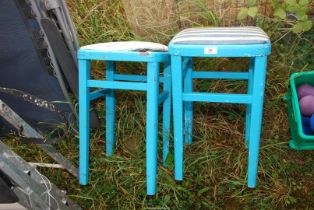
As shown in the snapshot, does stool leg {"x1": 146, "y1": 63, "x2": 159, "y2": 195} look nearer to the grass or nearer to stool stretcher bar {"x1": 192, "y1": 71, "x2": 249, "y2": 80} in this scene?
the grass

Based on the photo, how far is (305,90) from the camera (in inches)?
78.2

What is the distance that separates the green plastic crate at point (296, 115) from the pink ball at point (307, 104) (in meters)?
0.06

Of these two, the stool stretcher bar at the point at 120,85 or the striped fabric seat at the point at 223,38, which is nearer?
the striped fabric seat at the point at 223,38

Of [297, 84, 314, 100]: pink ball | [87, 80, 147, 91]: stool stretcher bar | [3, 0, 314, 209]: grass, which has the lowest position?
[3, 0, 314, 209]: grass

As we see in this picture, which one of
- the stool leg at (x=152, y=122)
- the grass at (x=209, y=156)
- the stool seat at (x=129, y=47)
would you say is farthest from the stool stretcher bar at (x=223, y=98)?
the grass at (x=209, y=156)

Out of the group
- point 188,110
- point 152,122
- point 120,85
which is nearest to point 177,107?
point 152,122

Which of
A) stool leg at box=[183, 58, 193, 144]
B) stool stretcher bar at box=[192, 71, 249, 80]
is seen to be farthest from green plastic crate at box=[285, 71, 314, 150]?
stool leg at box=[183, 58, 193, 144]

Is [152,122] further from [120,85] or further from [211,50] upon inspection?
[211,50]

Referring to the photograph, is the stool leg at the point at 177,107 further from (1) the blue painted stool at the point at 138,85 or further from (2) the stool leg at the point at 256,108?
(2) the stool leg at the point at 256,108

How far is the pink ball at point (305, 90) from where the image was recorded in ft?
6.49

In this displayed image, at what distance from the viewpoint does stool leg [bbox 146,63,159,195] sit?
1645 mm

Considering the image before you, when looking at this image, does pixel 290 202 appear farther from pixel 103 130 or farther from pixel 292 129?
pixel 103 130

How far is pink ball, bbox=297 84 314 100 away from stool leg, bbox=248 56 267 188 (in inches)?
20.9

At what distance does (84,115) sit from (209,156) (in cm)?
74
